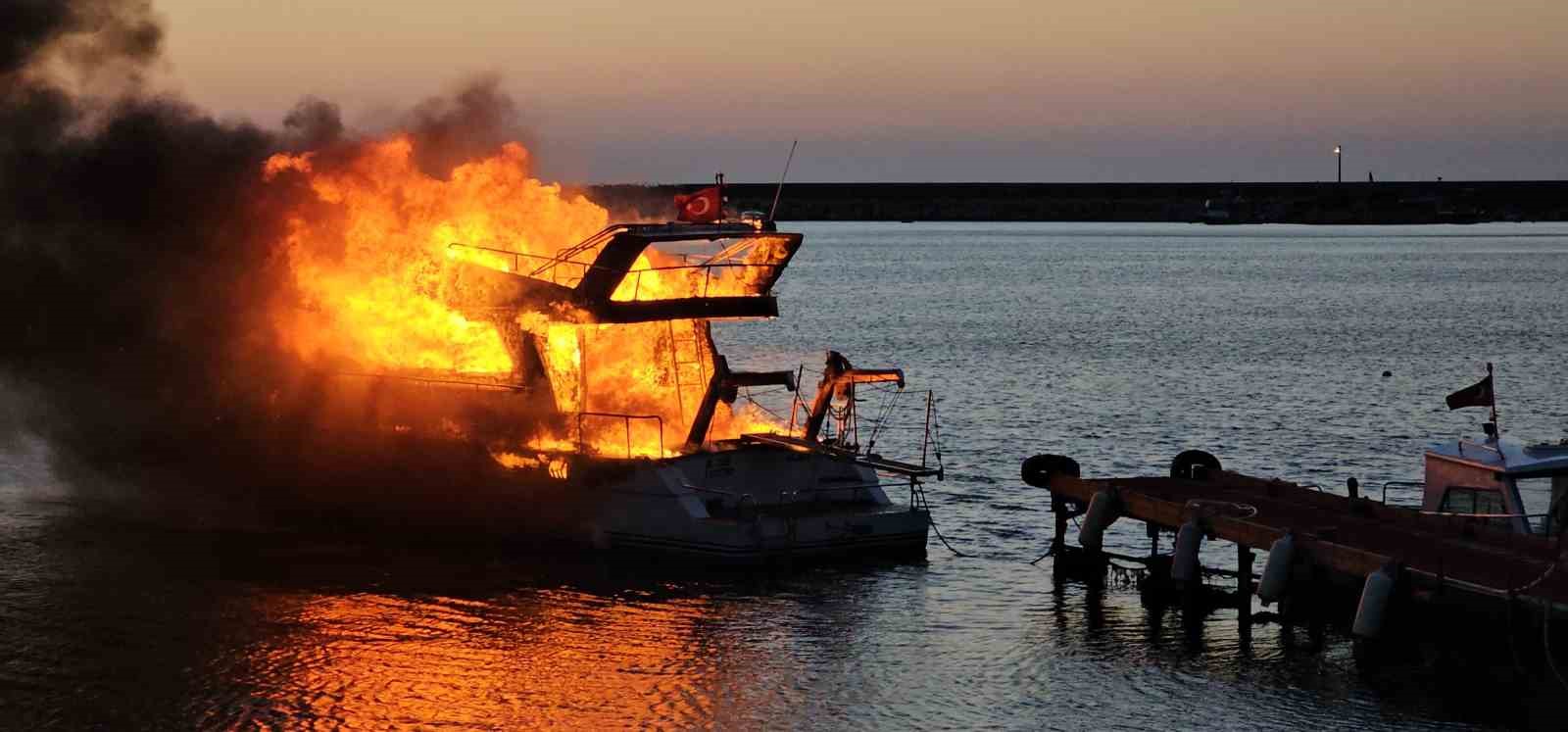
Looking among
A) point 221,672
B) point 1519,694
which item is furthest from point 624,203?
point 1519,694

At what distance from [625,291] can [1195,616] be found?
497 inches

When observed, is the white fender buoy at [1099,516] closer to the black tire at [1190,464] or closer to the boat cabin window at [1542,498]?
the black tire at [1190,464]

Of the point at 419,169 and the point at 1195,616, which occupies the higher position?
the point at 419,169

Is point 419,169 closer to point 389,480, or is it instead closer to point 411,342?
point 411,342

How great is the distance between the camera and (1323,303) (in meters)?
135

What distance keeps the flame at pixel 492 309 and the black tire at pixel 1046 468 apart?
18.4 ft

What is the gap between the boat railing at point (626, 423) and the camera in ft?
116

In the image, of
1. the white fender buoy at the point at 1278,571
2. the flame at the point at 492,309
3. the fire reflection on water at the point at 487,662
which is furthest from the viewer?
the flame at the point at 492,309

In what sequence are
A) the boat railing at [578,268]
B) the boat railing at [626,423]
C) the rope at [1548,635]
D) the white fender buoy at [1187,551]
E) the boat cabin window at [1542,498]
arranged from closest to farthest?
the rope at [1548,635], the boat cabin window at [1542,498], the white fender buoy at [1187,551], the boat railing at [626,423], the boat railing at [578,268]

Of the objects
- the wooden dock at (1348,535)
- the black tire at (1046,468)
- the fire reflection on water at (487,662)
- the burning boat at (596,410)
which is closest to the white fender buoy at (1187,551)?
the wooden dock at (1348,535)

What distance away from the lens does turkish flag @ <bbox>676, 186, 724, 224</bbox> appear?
36.9 meters

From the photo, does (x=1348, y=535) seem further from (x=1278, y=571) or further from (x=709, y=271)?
(x=709, y=271)

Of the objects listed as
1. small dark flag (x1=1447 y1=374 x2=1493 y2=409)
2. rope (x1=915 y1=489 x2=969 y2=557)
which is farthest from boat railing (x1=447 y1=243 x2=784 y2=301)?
small dark flag (x1=1447 y1=374 x2=1493 y2=409)

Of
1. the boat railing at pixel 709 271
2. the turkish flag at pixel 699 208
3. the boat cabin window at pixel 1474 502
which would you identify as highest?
the turkish flag at pixel 699 208
